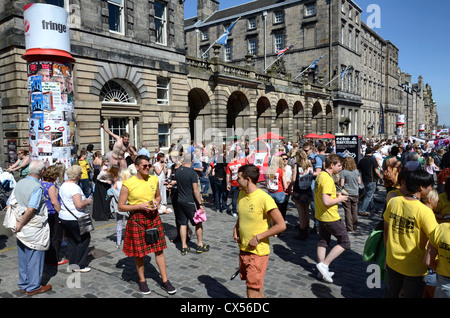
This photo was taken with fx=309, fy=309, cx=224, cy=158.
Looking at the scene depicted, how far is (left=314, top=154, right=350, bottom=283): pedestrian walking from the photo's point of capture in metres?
4.81

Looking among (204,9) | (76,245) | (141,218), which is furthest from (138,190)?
(204,9)

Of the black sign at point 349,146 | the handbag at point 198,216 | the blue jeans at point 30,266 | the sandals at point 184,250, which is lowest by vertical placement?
the sandals at point 184,250

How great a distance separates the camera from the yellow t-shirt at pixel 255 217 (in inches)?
137

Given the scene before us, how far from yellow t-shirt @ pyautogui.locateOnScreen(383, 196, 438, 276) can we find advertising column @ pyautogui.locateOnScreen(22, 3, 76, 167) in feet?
26.4

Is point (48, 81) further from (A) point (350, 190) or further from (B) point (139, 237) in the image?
(A) point (350, 190)

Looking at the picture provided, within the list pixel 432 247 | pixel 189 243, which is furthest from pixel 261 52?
pixel 432 247

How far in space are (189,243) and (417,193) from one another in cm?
467

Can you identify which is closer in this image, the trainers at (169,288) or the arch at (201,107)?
the trainers at (169,288)

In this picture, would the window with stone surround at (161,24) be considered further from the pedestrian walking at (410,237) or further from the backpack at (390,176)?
the pedestrian walking at (410,237)

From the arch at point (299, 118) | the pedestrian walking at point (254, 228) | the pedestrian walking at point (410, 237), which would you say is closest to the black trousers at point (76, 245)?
the pedestrian walking at point (254, 228)

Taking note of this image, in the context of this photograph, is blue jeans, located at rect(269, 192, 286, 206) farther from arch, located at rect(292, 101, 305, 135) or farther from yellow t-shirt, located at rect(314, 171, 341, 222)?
arch, located at rect(292, 101, 305, 135)

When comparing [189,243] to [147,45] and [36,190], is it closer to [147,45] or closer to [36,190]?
[36,190]

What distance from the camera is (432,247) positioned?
2.88m

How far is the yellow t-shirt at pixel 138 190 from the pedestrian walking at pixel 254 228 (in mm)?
1526
